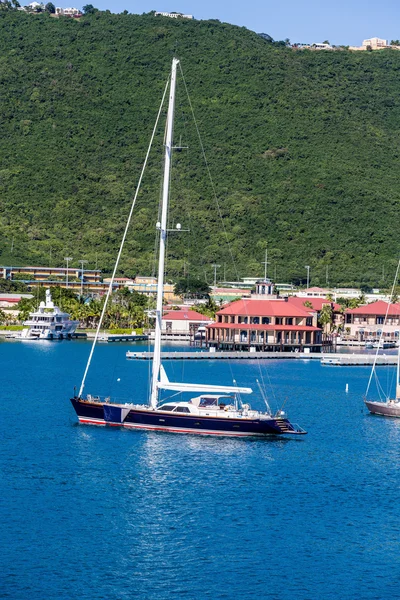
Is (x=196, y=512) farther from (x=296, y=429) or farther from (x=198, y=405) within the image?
(x=296, y=429)

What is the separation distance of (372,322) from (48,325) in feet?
126

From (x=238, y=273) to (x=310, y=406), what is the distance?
422 ft

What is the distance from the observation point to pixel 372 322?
5581 inches

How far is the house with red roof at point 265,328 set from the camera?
12225 cm

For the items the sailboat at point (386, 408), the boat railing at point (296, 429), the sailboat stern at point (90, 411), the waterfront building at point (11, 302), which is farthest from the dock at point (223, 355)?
the waterfront building at point (11, 302)

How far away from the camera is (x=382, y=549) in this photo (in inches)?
1436

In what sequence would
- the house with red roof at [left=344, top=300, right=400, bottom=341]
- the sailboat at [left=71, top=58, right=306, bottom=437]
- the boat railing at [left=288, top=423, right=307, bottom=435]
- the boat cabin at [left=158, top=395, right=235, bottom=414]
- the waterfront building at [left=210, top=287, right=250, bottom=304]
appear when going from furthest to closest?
1. the waterfront building at [left=210, top=287, right=250, bottom=304]
2. the house with red roof at [left=344, top=300, right=400, bottom=341]
3. the boat railing at [left=288, top=423, right=307, bottom=435]
4. the boat cabin at [left=158, top=395, right=235, bottom=414]
5. the sailboat at [left=71, top=58, right=306, bottom=437]

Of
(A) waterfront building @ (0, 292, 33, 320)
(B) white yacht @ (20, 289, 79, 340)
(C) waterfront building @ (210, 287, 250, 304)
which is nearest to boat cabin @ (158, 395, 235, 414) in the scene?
(B) white yacht @ (20, 289, 79, 340)

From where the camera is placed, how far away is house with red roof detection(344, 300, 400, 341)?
138875 millimetres

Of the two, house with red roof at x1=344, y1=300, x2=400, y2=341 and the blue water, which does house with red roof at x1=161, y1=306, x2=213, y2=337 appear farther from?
the blue water

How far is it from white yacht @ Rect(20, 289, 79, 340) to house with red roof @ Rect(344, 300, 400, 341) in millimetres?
33650

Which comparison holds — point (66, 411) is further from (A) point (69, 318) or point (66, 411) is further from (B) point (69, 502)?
(A) point (69, 318)

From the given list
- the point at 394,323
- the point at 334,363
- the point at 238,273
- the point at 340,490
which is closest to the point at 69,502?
the point at 340,490

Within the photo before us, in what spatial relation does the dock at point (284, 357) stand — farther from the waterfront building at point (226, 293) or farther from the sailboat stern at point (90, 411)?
the waterfront building at point (226, 293)
